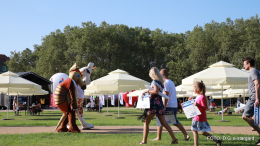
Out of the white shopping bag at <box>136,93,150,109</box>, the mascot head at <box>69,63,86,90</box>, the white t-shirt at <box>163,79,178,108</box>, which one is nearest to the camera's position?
the white shopping bag at <box>136,93,150,109</box>

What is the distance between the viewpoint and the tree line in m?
44.9

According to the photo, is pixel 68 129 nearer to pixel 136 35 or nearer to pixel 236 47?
pixel 236 47

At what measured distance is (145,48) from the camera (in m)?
59.2

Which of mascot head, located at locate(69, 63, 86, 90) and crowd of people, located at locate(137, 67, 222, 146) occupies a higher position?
mascot head, located at locate(69, 63, 86, 90)

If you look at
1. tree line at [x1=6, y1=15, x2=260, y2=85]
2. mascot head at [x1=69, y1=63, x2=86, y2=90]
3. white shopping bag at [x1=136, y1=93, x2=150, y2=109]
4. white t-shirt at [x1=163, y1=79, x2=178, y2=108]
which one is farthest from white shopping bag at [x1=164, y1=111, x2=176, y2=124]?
tree line at [x1=6, y1=15, x2=260, y2=85]

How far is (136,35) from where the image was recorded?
6072cm

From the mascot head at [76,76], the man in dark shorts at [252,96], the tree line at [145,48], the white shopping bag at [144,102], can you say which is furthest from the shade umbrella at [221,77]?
the tree line at [145,48]

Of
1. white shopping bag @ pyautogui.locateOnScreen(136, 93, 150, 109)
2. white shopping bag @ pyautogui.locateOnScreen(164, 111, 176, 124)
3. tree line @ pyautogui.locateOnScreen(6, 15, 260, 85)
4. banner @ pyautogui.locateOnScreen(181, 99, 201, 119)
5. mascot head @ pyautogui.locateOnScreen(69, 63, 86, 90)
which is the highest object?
tree line @ pyautogui.locateOnScreen(6, 15, 260, 85)

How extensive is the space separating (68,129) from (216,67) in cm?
923

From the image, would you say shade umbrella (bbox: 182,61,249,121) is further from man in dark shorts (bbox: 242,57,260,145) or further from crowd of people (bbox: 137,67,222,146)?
crowd of people (bbox: 137,67,222,146)

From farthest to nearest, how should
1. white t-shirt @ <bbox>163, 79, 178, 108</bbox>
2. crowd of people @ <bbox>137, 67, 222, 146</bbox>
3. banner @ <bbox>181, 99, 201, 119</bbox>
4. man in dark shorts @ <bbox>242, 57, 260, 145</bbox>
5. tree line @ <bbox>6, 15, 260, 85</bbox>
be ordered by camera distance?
tree line @ <bbox>6, 15, 260, 85</bbox> → white t-shirt @ <bbox>163, 79, 178, 108</bbox> → man in dark shorts @ <bbox>242, 57, 260, 145</bbox> → crowd of people @ <bbox>137, 67, 222, 146</bbox> → banner @ <bbox>181, 99, 201, 119</bbox>

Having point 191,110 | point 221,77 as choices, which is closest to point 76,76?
point 191,110

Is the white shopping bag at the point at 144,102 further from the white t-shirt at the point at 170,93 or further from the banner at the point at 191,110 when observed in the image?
the banner at the point at 191,110

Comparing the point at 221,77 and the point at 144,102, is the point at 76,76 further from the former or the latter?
the point at 221,77
